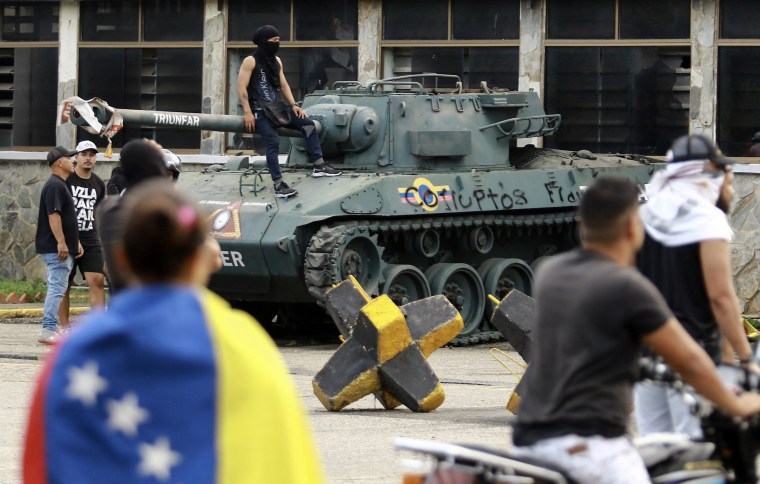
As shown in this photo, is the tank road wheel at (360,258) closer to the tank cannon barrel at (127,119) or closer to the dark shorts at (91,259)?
the tank cannon barrel at (127,119)

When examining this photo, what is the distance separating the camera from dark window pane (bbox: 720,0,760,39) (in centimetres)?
1991

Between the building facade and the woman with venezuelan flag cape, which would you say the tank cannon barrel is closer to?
the building facade

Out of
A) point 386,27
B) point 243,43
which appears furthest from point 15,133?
point 386,27

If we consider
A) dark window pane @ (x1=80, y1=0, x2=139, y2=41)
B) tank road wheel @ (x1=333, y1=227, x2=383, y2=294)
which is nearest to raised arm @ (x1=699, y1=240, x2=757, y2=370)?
tank road wheel @ (x1=333, y1=227, x2=383, y2=294)

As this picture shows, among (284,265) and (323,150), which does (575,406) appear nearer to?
(284,265)

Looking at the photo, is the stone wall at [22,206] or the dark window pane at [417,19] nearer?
the dark window pane at [417,19]

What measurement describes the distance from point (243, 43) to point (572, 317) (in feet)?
59.4

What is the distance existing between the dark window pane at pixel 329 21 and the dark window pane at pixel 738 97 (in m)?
5.03

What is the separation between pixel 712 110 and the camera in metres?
20.1

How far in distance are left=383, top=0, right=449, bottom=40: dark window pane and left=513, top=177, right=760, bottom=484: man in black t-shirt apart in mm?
17105

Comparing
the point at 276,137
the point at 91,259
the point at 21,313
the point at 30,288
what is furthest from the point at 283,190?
the point at 30,288

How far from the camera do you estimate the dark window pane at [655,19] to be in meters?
20.2

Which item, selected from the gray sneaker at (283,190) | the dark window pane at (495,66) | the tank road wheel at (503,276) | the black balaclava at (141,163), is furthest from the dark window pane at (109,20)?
the black balaclava at (141,163)

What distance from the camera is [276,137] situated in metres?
15.2
